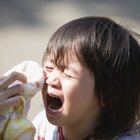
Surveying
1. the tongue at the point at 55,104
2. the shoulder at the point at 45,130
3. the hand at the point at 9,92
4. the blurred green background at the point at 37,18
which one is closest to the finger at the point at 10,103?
the hand at the point at 9,92

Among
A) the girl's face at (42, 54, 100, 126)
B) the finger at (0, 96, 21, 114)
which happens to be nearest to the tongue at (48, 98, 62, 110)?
the girl's face at (42, 54, 100, 126)

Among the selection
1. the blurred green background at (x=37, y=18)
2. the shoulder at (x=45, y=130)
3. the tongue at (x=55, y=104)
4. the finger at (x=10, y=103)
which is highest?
the finger at (x=10, y=103)

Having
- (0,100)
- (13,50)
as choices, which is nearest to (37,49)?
(13,50)

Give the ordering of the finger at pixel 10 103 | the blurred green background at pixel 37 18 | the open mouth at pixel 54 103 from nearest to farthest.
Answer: the finger at pixel 10 103
the open mouth at pixel 54 103
the blurred green background at pixel 37 18

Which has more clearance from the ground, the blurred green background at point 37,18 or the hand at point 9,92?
the hand at point 9,92

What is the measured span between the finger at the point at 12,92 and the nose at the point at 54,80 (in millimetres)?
72

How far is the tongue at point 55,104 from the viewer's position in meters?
1.05

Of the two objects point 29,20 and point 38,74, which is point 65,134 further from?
point 29,20

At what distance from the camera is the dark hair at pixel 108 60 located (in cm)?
106

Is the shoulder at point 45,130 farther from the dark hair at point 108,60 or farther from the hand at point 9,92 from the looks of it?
the hand at point 9,92

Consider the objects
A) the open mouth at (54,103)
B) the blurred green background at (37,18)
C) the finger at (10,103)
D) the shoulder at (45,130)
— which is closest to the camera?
the finger at (10,103)

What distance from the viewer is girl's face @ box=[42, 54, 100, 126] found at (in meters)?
1.03

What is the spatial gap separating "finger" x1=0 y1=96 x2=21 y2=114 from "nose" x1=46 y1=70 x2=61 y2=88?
86 millimetres

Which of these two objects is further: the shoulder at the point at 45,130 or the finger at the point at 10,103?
the shoulder at the point at 45,130
